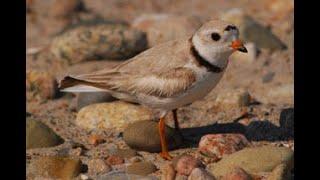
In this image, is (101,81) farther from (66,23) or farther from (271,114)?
(66,23)

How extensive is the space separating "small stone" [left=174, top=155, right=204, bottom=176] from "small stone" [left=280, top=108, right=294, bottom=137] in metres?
1.27

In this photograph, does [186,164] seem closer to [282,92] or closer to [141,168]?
[141,168]

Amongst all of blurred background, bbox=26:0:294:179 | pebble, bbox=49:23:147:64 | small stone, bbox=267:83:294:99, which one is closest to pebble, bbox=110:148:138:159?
blurred background, bbox=26:0:294:179

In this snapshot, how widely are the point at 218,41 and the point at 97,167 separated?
146 centimetres

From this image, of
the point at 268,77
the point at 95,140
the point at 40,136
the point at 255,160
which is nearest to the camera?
the point at 255,160

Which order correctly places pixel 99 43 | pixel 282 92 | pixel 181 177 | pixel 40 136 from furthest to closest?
pixel 99 43
pixel 282 92
pixel 40 136
pixel 181 177

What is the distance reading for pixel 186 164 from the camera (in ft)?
17.0

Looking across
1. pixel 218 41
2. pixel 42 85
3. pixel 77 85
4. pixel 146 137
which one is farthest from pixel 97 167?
pixel 42 85

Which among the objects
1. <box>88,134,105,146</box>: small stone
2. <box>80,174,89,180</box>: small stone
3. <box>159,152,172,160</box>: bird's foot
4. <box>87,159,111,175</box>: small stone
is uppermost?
<box>88,134,105,146</box>: small stone

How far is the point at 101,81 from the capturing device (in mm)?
5945

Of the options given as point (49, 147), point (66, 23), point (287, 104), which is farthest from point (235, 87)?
point (66, 23)

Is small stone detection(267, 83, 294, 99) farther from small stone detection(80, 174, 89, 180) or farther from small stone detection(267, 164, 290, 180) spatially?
small stone detection(80, 174, 89, 180)

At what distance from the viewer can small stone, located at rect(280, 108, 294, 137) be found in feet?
20.2
